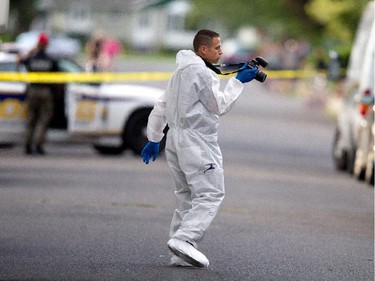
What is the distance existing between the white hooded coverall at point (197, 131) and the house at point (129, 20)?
117328 mm

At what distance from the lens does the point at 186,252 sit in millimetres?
10273

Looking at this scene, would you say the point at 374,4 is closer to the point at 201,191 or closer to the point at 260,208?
the point at 260,208

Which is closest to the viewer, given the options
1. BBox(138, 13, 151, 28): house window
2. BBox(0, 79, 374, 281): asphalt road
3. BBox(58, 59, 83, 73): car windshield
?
BBox(0, 79, 374, 281): asphalt road

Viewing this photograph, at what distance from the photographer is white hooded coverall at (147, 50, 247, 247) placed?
10336mm

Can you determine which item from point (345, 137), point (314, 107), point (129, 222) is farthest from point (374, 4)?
point (314, 107)

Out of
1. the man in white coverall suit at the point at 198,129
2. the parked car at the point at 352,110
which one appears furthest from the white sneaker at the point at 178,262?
the parked car at the point at 352,110

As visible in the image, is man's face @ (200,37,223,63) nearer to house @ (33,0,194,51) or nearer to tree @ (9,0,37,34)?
tree @ (9,0,37,34)

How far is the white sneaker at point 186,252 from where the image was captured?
33.7ft

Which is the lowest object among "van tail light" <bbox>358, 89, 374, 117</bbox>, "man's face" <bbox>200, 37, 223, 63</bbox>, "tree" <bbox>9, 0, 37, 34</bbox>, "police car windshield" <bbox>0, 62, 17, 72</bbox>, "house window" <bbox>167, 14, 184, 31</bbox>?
"house window" <bbox>167, 14, 184, 31</bbox>

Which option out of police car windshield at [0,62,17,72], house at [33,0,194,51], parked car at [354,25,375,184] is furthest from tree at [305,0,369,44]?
house at [33,0,194,51]

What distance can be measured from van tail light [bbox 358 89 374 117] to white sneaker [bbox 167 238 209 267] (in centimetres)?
847

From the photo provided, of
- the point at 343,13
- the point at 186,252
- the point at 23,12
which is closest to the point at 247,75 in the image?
the point at 186,252

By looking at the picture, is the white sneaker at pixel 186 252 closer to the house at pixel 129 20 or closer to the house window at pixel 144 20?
the house at pixel 129 20

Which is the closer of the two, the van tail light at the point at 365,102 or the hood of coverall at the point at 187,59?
the hood of coverall at the point at 187,59
